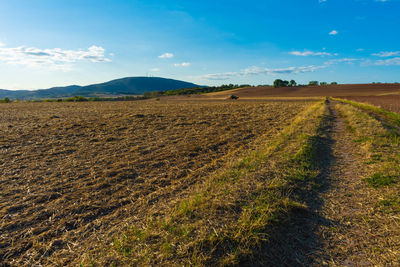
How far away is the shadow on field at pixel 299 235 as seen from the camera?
3033 millimetres

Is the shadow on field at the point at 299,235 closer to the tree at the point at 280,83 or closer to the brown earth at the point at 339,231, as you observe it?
the brown earth at the point at 339,231

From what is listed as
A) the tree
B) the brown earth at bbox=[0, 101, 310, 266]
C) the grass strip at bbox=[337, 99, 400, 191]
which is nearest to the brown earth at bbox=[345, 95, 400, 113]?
the grass strip at bbox=[337, 99, 400, 191]

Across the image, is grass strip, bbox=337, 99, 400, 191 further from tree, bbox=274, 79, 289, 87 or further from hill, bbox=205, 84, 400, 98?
tree, bbox=274, 79, 289, 87

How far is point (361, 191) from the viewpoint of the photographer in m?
4.89

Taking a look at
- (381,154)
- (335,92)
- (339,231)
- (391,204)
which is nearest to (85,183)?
(339,231)

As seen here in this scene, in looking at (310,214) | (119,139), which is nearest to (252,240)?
(310,214)

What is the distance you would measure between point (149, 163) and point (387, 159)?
25.9 ft

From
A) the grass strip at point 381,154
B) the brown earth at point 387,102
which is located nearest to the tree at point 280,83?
the brown earth at point 387,102

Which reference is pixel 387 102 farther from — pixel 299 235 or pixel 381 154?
pixel 299 235

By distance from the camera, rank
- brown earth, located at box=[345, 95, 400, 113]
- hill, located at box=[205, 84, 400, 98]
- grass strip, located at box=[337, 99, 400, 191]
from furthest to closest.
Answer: hill, located at box=[205, 84, 400, 98]
brown earth, located at box=[345, 95, 400, 113]
grass strip, located at box=[337, 99, 400, 191]

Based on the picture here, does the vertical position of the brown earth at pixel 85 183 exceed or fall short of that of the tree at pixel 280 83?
it falls short

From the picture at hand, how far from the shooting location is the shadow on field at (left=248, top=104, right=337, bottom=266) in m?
3.03

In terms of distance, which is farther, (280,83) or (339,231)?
(280,83)

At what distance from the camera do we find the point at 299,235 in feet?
11.6
